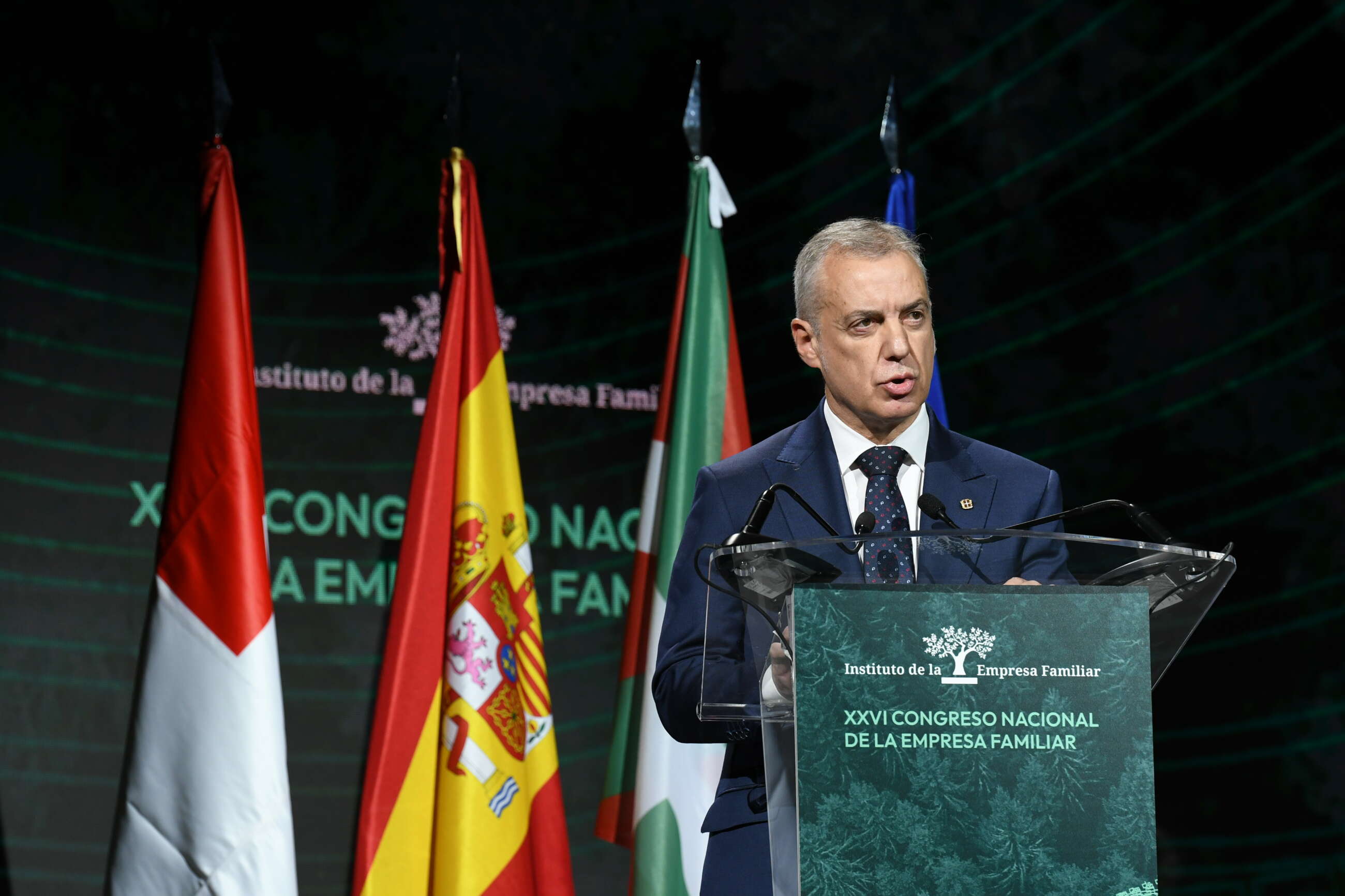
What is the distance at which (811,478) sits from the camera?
1.59 m

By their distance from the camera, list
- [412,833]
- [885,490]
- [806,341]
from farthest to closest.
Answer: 1. [412,833]
2. [806,341]
3. [885,490]

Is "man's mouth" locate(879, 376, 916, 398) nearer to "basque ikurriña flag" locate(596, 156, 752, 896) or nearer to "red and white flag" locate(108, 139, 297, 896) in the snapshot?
"basque ikurriña flag" locate(596, 156, 752, 896)

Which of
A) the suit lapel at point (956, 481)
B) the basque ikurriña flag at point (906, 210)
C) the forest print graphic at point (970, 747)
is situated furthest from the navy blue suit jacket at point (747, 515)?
the basque ikurriña flag at point (906, 210)

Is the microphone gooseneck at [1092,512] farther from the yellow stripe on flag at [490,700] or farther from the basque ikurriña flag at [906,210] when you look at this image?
the basque ikurriña flag at [906,210]

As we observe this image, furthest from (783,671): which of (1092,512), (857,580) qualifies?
(1092,512)

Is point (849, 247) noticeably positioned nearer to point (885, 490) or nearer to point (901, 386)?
point (901, 386)

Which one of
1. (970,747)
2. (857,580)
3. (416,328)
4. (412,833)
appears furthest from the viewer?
(416,328)

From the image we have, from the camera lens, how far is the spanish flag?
9.25 feet

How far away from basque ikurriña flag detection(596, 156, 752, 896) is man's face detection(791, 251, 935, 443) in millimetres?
1311

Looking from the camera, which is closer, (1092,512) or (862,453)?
(1092,512)

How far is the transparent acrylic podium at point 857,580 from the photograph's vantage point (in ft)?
3.60

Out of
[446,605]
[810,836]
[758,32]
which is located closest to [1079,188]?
[758,32]

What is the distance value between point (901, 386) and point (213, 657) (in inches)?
67.9

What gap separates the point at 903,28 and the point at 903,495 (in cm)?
275
